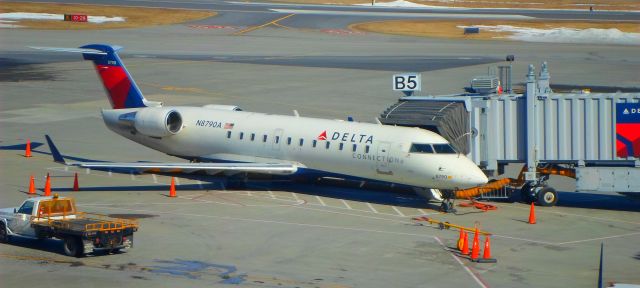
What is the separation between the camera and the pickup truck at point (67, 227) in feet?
91.5

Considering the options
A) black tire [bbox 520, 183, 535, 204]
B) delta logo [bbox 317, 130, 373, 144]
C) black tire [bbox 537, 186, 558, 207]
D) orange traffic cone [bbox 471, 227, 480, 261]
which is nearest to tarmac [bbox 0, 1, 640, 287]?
orange traffic cone [bbox 471, 227, 480, 261]

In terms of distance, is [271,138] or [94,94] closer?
[271,138]

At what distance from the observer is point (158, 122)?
4144 cm

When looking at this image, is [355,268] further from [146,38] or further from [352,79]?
[146,38]

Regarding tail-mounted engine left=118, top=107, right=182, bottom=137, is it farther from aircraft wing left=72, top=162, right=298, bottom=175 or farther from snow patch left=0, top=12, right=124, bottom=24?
snow patch left=0, top=12, right=124, bottom=24

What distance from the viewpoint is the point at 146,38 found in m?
98.6

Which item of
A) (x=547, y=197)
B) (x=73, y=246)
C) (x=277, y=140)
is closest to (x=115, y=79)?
(x=277, y=140)

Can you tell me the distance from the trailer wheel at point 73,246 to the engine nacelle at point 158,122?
44.3 feet

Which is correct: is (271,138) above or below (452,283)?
above

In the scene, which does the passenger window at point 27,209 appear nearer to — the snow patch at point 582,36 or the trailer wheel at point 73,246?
the trailer wheel at point 73,246

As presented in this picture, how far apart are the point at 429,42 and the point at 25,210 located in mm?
73950

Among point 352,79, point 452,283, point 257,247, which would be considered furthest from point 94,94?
point 452,283

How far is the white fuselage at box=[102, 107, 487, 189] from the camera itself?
35.8 meters

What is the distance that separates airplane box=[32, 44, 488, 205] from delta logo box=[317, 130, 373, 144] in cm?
3
